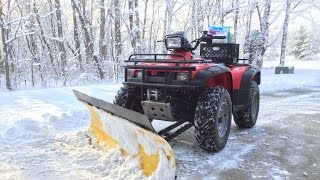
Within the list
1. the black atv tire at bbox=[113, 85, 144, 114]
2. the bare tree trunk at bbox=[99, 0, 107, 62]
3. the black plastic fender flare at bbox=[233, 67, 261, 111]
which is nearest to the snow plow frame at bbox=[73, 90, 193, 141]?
the black atv tire at bbox=[113, 85, 144, 114]

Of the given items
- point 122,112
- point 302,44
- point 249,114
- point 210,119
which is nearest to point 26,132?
point 122,112

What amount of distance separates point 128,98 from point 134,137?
4.54 ft

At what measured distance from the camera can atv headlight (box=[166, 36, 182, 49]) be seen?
16.7 feet

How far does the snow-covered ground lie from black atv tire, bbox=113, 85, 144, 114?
2.24ft

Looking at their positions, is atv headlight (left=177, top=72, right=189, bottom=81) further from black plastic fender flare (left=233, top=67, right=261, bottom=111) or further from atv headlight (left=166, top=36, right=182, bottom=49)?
black plastic fender flare (left=233, top=67, right=261, bottom=111)

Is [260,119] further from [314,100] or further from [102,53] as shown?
[102,53]

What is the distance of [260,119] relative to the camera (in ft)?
23.8

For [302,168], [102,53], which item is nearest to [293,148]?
[302,168]

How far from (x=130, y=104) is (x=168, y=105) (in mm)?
1109

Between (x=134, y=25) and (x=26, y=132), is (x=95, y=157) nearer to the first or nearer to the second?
(x=26, y=132)

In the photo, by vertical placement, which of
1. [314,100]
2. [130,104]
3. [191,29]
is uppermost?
[191,29]

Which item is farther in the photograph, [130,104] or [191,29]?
[191,29]

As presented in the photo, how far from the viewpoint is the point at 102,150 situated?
4.61 meters

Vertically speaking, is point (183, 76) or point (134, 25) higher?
point (134, 25)
